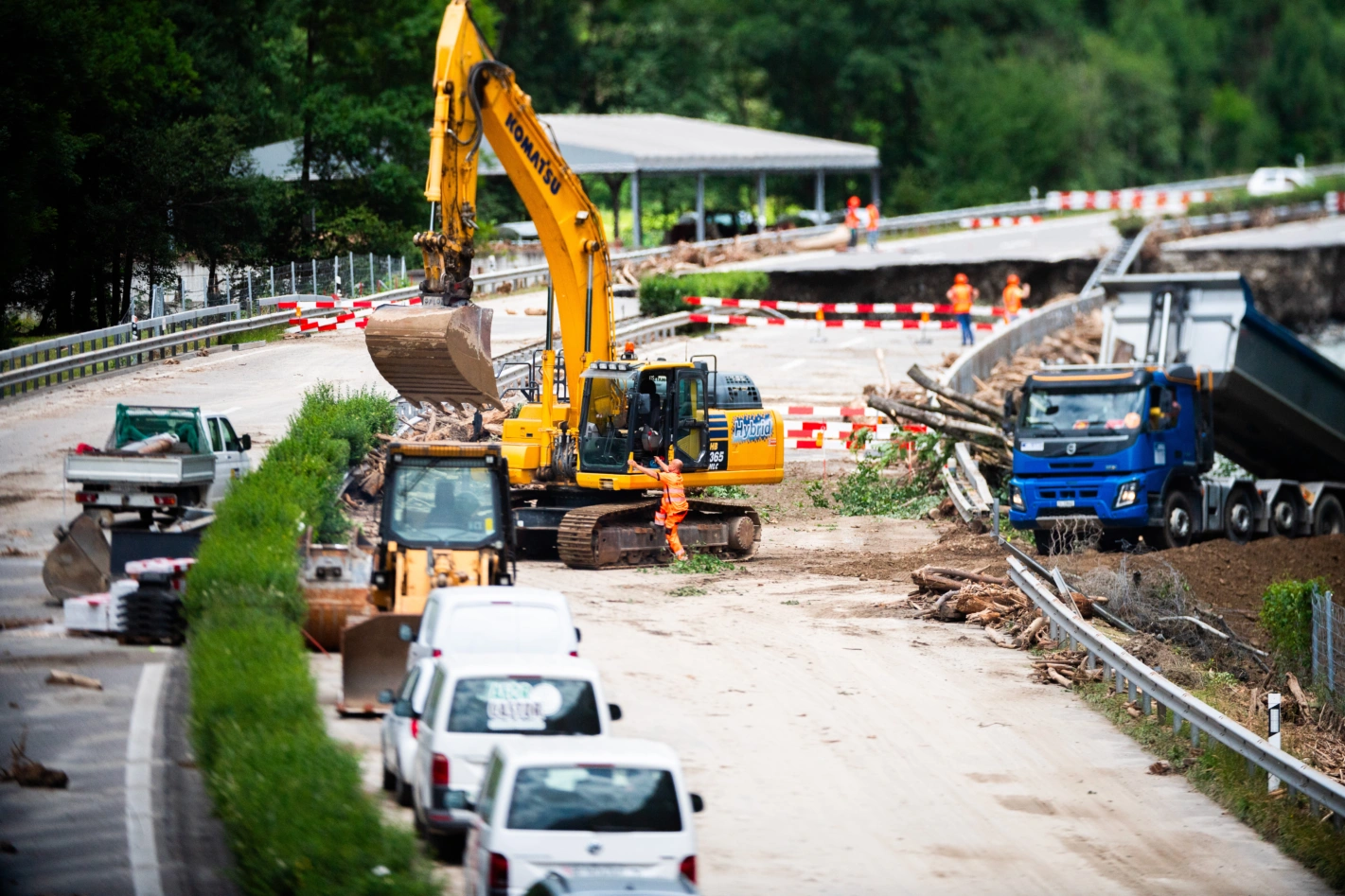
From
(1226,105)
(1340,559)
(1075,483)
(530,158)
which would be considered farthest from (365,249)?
(1226,105)

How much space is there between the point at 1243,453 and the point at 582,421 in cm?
1371

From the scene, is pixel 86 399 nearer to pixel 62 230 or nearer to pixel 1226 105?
pixel 62 230

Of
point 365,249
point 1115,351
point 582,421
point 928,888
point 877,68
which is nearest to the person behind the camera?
point 928,888

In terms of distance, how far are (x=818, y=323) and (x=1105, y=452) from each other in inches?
773

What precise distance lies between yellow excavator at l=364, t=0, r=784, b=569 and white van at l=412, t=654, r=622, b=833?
8881 millimetres

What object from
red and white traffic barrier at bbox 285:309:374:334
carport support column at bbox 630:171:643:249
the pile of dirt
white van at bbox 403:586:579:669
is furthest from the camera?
carport support column at bbox 630:171:643:249

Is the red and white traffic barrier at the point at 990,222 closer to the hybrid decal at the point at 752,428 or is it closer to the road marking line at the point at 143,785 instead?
the hybrid decal at the point at 752,428

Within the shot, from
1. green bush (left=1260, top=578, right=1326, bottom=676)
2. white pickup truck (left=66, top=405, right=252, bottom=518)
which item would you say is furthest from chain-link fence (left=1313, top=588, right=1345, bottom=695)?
white pickup truck (left=66, top=405, right=252, bottom=518)

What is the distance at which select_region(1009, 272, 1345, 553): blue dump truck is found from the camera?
25875 mm

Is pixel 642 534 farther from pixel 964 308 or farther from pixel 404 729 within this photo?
pixel 964 308

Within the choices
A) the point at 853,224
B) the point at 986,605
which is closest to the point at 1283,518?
the point at 986,605

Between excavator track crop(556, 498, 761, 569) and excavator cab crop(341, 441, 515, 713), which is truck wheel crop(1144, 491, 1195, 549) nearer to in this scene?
excavator track crop(556, 498, 761, 569)

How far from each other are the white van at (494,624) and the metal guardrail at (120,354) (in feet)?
42.7

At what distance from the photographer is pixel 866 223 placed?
58219mm
